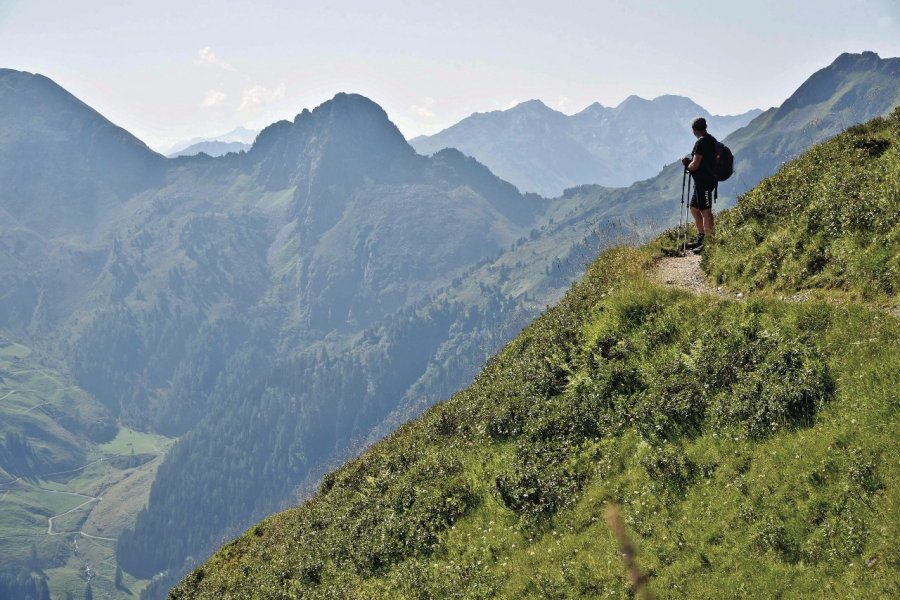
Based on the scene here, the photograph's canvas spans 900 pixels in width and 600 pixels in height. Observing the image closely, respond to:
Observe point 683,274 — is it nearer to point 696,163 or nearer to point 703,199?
point 703,199

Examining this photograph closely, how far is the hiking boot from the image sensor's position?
23.9 m

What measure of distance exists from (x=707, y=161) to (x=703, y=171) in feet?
1.16

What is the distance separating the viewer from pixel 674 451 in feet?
47.1

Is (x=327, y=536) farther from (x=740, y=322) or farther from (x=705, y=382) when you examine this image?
(x=740, y=322)

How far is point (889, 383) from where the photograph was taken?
12.1 meters

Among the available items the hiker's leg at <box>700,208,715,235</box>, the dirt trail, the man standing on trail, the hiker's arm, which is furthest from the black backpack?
the dirt trail

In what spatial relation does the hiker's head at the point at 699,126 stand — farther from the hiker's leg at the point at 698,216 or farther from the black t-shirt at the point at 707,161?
the hiker's leg at the point at 698,216

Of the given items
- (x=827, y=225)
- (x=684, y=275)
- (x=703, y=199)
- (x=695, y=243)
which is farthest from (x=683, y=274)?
(x=827, y=225)

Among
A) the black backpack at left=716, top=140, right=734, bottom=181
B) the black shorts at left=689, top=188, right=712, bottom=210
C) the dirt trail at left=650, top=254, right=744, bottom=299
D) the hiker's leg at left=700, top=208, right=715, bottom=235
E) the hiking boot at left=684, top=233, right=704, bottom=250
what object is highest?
the black backpack at left=716, top=140, right=734, bottom=181

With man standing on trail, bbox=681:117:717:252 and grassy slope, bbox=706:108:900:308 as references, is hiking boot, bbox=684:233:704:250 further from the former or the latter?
grassy slope, bbox=706:108:900:308

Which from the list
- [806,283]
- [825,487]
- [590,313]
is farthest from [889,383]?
[590,313]

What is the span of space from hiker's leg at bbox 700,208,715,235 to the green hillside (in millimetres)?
519

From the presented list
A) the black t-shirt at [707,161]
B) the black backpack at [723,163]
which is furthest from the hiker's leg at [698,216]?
the black backpack at [723,163]

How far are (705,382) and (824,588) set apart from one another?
6372mm
